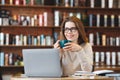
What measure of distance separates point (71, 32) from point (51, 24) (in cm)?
241

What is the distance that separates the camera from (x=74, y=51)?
8.34 ft

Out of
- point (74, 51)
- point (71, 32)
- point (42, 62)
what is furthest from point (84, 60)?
point (42, 62)

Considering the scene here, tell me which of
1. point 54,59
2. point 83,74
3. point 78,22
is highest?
point 78,22

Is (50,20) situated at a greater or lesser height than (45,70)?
greater

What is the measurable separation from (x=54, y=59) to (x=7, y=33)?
10.3ft

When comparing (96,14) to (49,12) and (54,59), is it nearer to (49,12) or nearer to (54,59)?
(49,12)

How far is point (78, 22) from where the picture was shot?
2.77 m

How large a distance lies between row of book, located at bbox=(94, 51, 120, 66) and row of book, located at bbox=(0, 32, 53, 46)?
33.7 inches

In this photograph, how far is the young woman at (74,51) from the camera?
2.54 m

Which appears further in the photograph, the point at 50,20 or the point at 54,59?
the point at 50,20

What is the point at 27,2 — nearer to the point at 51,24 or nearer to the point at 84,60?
the point at 51,24

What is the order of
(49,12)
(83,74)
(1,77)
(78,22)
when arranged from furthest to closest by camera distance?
(49,12) < (1,77) < (78,22) < (83,74)

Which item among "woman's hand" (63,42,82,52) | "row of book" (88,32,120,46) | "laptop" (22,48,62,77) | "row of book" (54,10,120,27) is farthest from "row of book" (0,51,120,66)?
"laptop" (22,48,62,77)

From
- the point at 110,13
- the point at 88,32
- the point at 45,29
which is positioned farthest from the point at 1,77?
the point at 110,13
